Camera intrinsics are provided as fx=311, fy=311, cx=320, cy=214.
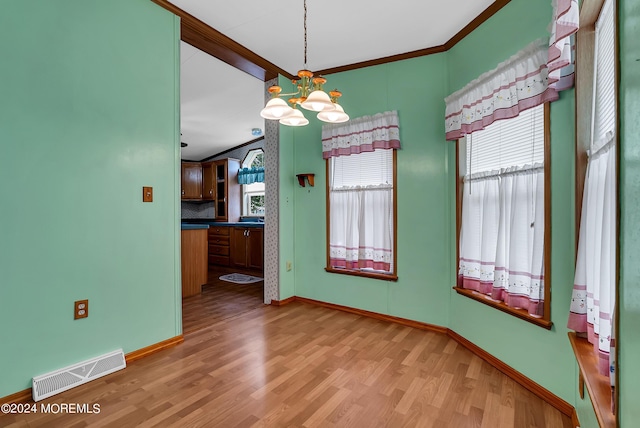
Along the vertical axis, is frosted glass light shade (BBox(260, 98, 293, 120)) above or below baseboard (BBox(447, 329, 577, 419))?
above

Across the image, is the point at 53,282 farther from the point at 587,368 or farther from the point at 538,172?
the point at 538,172

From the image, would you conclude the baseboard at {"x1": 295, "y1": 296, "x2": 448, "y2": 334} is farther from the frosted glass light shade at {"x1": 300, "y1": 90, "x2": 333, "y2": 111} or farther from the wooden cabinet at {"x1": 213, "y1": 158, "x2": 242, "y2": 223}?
the wooden cabinet at {"x1": 213, "y1": 158, "x2": 242, "y2": 223}

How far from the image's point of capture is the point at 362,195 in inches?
133

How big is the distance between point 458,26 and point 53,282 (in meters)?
3.55

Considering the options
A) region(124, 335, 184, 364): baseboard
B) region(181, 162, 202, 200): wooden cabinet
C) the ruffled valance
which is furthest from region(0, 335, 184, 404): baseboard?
region(181, 162, 202, 200): wooden cabinet

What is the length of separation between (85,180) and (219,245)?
14.5ft

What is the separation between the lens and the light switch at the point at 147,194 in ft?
7.86

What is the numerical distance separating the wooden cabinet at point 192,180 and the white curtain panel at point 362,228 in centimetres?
447

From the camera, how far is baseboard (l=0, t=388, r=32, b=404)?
1.77m

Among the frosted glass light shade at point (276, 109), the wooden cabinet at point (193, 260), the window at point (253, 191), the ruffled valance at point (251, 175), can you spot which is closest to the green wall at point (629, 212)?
the frosted glass light shade at point (276, 109)

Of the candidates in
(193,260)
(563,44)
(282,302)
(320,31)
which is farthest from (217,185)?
(563,44)

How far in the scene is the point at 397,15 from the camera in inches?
101

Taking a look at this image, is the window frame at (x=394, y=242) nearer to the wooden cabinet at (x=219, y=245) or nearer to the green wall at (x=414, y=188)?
the green wall at (x=414, y=188)

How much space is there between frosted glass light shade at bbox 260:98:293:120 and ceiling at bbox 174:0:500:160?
1084 millimetres
